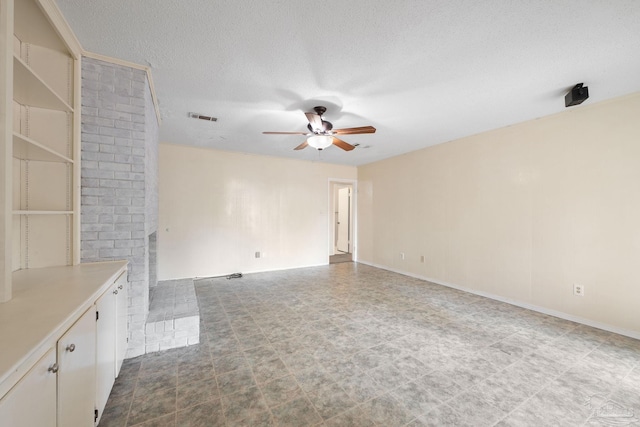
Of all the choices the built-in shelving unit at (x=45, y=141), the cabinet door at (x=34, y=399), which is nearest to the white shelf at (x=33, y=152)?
the built-in shelving unit at (x=45, y=141)

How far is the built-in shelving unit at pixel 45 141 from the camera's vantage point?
1568mm

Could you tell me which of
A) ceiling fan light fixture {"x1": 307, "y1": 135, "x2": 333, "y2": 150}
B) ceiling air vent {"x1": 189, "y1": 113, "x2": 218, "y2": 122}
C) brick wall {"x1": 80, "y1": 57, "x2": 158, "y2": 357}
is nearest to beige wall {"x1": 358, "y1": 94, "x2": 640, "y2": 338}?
ceiling fan light fixture {"x1": 307, "y1": 135, "x2": 333, "y2": 150}

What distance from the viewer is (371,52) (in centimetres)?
189

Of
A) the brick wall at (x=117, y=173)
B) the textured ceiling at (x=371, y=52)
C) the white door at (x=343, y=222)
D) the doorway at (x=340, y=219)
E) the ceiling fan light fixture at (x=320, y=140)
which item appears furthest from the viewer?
the white door at (x=343, y=222)

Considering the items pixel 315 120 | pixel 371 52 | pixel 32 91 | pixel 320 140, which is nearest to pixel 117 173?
pixel 32 91

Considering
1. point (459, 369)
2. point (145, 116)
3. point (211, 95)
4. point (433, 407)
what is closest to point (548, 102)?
point (459, 369)

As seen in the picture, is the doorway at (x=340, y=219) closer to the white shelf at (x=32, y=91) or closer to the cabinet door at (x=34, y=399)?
the white shelf at (x=32, y=91)

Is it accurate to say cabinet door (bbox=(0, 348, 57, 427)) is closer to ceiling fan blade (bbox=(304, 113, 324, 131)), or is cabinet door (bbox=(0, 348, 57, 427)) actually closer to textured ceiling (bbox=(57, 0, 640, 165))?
textured ceiling (bbox=(57, 0, 640, 165))

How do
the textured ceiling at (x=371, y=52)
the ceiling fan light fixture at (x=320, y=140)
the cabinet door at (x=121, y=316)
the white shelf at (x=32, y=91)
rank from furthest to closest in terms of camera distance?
the ceiling fan light fixture at (x=320, y=140)
the cabinet door at (x=121, y=316)
the textured ceiling at (x=371, y=52)
the white shelf at (x=32, y=91)

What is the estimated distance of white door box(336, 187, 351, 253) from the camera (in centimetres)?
780

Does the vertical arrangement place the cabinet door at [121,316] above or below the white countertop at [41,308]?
below

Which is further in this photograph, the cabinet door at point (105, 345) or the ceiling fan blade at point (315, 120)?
the ceiling fan blade at point (315, 120)

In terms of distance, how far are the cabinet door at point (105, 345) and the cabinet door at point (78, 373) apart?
3.5 inches

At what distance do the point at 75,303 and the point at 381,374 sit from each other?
201 centimetres
